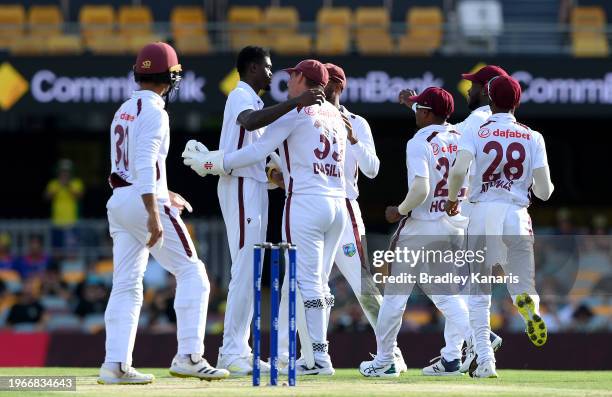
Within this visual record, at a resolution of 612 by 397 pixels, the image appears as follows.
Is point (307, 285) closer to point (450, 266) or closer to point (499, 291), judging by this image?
point (450, 266)

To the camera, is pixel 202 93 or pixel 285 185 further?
pixel 202 93

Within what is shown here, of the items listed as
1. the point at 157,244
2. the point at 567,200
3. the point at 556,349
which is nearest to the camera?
the point at 157,244

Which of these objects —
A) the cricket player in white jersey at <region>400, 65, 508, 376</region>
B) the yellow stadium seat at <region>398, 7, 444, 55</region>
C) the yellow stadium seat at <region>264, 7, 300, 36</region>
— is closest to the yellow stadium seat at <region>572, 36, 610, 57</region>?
the yellow stadium seat at <region>398, 7, 444, 55</region>

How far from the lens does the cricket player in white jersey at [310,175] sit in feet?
29.5

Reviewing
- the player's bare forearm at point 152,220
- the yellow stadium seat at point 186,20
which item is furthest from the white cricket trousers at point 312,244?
the yellow stadium seat at point 186,20

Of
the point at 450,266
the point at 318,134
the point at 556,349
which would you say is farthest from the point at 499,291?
the point at 318,134

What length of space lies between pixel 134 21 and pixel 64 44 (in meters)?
2.22

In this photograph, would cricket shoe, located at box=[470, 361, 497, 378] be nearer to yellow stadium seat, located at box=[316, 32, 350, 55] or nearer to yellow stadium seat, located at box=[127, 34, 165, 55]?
yellow stadium seat, located at box=[316, 32, 350, 55]

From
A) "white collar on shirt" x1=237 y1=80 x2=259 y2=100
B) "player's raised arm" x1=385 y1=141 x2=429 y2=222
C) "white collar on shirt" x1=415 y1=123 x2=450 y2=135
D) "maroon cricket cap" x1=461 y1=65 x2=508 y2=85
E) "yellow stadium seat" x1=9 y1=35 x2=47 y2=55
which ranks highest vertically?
"yellow stadium seat" x1=9 y1=35 x2=47 y2=55

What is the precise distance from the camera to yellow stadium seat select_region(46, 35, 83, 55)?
1870 cm

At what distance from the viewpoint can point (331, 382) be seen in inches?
340

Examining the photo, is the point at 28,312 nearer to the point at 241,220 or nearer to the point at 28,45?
the point at 28,45

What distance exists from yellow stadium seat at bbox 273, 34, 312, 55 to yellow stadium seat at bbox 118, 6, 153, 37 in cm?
196

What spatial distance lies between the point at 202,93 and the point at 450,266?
29.4ft
